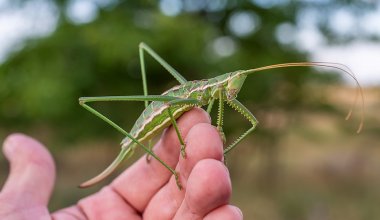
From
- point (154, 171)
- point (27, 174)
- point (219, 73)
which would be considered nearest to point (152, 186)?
point (154, 171)

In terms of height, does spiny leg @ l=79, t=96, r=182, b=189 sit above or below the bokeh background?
above

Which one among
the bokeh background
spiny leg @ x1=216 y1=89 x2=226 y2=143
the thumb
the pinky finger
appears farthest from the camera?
the bokeh background

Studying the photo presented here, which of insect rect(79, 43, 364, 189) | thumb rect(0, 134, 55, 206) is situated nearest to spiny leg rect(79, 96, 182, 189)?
insect rect(79, 43, 364, 189)

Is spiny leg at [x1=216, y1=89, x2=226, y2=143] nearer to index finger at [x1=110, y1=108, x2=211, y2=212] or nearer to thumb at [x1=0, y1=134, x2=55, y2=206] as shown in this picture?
index finger at [x1=110, y1=108, x2=211, y2=212]

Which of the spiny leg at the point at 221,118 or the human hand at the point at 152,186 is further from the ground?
the spiny leg at the point at 221,118

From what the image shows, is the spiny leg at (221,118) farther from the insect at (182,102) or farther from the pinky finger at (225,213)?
the pinky finger at (225,213)

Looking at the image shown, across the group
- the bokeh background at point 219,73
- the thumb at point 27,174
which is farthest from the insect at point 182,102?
the bokeh background at point 219,73

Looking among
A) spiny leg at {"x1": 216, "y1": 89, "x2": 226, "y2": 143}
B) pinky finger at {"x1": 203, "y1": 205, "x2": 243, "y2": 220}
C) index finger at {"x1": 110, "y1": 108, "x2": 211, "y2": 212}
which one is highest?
spiny leg at {"x1": 216, "y1": 89, "x2": 226, "y2": 143}

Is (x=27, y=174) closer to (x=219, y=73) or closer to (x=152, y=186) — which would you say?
(x=152, y=186)
